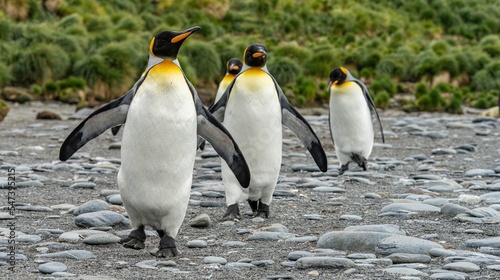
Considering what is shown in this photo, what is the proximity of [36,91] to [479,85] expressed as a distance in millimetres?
10360

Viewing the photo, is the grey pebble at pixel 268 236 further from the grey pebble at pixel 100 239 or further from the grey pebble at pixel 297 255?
the grey pebble at pixel 100 239

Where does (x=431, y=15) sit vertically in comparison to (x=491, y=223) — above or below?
below

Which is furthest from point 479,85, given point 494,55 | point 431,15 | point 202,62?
point 431,15

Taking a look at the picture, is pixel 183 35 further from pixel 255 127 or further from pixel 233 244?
pixel 255 127

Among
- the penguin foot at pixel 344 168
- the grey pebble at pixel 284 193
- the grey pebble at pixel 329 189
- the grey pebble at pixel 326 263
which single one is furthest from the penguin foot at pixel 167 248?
the penguin foot at pixel 344 168

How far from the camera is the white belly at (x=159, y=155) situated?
4.06 m

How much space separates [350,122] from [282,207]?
7.93ft

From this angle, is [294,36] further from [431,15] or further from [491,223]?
[491,223]

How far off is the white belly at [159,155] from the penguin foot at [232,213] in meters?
0.91

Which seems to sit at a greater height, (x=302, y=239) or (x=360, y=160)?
(x=302, y=239)

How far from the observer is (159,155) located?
4.06 m

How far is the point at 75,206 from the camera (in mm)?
5285

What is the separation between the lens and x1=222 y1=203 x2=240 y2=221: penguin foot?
5.02m

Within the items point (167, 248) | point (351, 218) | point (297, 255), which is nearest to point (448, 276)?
point (297, 255)
